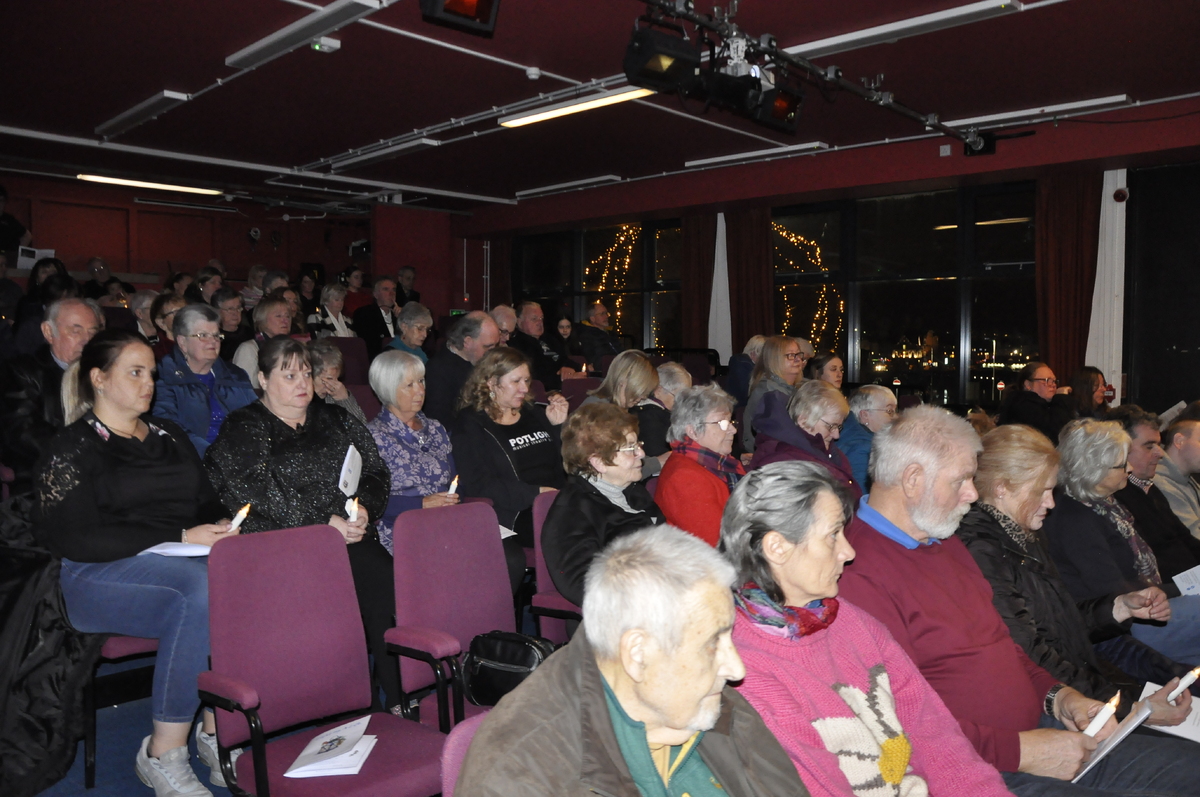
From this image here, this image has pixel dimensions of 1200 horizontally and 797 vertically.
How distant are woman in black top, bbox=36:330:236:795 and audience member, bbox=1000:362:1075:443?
5460mm

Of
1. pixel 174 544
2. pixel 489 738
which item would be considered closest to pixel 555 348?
pixel 174 544

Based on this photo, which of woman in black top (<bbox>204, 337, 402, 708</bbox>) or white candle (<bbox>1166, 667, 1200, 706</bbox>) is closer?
white candle (<bbox>1166, 667, 1200, 706</bbox>)

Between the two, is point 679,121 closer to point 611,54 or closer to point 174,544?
point 611,54

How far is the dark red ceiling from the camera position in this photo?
492 cm

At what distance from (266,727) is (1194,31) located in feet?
19.9

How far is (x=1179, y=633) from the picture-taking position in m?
2.98

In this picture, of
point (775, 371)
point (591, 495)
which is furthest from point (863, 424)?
point (591, 495)

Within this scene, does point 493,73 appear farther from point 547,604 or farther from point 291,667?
point 291,667

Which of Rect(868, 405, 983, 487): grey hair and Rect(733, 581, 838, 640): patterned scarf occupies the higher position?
Rect(868, 405, 983, 487): grey hair

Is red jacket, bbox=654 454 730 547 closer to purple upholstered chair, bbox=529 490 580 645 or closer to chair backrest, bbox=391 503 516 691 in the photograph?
purple upholstered chair, bbox=529 490 580 645

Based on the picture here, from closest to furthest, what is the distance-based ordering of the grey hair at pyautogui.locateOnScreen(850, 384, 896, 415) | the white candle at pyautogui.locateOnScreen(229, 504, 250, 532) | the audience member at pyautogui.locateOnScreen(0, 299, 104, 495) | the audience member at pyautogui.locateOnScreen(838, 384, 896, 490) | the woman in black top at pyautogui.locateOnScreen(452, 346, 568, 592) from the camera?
1. the white candle at pyautogui.locateOnScreen(229, 504, 250, 532)
2. the audience member at pyautogui.locateOnScreen(0, 299, 104, 495)
3. the woman in black top at pyautogui.locateOnScreen(452, 346, 568, 592)
4. the audience member at pyautogui.locateOnScreen(838, 384, 896, 490)
5. the grey hair at pyautogui.locateOnScreen(850, 384, 896, 415)

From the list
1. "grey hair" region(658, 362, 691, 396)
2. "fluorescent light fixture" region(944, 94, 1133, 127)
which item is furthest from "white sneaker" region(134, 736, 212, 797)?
"fluorescent light fixture" region(944, 94, 1133, 127)

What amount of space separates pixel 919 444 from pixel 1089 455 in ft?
4.25

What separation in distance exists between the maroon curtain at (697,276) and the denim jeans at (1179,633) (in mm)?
→ 7472
